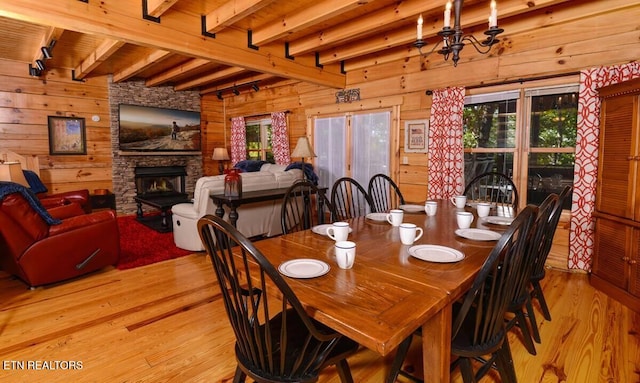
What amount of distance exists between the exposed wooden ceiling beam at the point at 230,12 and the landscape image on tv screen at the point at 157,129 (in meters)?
3.93

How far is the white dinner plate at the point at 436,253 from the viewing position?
148cm

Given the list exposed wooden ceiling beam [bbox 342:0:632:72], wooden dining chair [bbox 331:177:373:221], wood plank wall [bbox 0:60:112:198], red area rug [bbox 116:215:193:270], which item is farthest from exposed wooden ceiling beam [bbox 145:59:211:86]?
exposed wooden ceiling beam [bbox 342:0:632:72]

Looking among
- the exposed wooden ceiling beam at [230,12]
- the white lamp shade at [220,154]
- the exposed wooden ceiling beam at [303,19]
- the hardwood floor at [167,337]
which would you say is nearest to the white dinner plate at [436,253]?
the hardwood floor at [167,337]

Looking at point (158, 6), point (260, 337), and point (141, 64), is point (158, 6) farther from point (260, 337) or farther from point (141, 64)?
point (260, 337)

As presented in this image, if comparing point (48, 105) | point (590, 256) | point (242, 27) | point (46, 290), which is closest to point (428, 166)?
point (590, 256)

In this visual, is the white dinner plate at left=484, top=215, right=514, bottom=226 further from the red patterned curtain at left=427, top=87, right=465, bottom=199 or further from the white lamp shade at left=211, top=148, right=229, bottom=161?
the white lamp shade at left=211, top=148, right=229, bottom=161

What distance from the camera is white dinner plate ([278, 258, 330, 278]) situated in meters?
1.32

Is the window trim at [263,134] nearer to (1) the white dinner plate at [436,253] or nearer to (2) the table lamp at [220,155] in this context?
(2) the table lamp at [220,155]

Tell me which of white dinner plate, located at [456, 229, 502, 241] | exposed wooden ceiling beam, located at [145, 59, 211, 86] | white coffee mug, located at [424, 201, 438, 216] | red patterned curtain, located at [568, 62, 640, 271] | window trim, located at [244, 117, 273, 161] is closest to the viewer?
white dinner plate, located at [456, 229, 502, 241]

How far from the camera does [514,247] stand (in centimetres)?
135

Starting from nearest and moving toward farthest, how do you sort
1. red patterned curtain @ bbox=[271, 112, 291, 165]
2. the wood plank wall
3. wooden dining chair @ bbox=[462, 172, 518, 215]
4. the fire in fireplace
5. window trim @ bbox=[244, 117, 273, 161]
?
wooden dining chair @ bbox=[462, 172, 518, 215] < the wood plank wall < red patterned curtain @ bbox=[271, 112, 291, 165] < the fire in fireplace < window trim @ bbox=[244, 117, 273, 161]

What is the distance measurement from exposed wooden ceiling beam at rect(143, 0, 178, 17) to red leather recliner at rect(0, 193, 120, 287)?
1851mm

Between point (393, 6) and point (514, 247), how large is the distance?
2681mm

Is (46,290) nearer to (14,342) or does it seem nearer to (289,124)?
(14,342)
